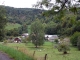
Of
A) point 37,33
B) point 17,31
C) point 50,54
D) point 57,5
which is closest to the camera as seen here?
point 57,5

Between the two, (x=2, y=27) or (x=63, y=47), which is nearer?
(x=2, y=27)

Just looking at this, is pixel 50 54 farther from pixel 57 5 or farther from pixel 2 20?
pixel 57 5

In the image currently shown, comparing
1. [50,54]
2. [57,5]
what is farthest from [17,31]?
[57,5]

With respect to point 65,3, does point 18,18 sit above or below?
below

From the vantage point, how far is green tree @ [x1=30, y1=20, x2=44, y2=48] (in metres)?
91.5

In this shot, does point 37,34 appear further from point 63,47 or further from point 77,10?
point 77,10

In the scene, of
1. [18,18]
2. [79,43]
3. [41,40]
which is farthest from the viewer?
[18,18]

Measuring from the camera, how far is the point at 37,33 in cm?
9356

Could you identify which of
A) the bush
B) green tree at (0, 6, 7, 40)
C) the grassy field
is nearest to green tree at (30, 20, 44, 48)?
the bush

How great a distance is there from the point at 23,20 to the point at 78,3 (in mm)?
150547

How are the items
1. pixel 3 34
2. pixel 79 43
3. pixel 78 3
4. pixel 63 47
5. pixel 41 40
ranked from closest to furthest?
1. pixel 78 3
2. pixel 3 34
3. pixel 63 47
4. pixel 79 43
5. pixel 41 40

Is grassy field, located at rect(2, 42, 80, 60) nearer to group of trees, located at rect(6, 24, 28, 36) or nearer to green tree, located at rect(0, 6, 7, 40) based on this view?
green tree, located at rect(0, 6, 7, 40)

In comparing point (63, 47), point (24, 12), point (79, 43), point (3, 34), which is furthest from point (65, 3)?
point (24, 12)

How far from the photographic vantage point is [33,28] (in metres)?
93.9
